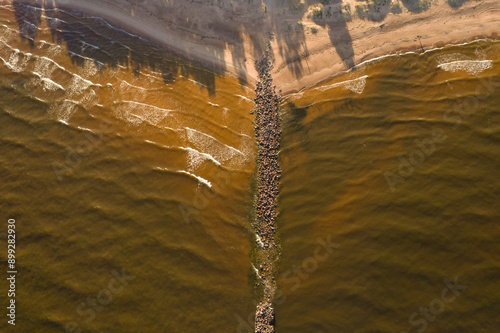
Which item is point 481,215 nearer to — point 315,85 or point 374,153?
point 374,153

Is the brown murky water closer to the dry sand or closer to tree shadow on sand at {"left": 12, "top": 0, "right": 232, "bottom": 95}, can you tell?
tree shadow on sand at {"left": 12, "top": 0, "right": 232, "bottom": 95}

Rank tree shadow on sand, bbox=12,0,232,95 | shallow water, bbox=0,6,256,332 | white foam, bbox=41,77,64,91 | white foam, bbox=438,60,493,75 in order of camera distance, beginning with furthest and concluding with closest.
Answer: tree shadow on sand, bbox=12,0,232,95
white foam, bbox=41,77,64,91
white foam, bbox=438,60,493,75
shallow water, bbox=0,6,256,332

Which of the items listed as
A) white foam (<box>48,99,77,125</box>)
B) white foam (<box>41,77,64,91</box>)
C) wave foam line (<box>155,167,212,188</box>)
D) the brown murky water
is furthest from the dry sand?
wave foam line (<box>155,167,212,188</box>)

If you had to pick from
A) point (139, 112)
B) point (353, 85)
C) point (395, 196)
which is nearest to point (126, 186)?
point (139, 112)

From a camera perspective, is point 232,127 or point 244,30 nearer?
point 232,127

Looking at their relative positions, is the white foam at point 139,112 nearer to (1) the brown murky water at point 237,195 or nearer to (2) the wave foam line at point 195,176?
(1) the brown murky water at point 237,195

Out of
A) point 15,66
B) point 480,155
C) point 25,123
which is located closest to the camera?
point 480,155

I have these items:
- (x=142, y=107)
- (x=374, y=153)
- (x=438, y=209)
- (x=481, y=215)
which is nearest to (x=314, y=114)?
(x=374, y=153)
